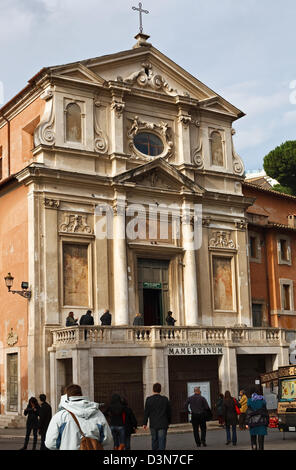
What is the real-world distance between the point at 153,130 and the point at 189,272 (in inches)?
267

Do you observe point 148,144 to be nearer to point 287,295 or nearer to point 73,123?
point 73,123

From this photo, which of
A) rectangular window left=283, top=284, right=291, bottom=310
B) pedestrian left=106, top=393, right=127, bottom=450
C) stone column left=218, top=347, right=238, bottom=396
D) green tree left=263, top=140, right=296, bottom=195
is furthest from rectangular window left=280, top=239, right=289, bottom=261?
pedestrian left=106, top=393, right=127, bottom=450

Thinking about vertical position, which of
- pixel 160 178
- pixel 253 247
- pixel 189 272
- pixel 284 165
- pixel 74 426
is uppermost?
pixel 284 165

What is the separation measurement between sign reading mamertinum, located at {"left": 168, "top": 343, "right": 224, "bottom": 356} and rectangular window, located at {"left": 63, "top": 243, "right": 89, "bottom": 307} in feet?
13.8

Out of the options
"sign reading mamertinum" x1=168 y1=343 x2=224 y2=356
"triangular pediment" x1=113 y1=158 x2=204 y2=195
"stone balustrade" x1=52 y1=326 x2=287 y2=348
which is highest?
"triangular pediment" x1=113 y1=158 x2=204 y2=195

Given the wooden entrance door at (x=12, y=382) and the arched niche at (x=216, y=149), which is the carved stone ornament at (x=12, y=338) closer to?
the wooden entrance door at (x=12, y=382)

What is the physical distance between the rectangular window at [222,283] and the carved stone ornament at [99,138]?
737 centimetres

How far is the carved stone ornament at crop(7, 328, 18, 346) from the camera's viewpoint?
28.9 meters

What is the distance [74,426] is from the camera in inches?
324

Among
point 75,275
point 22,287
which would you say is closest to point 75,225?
point 75,275

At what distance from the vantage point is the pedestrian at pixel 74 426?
8.22 m

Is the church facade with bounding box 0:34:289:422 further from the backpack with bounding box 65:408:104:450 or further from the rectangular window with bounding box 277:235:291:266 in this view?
the backpack with bounding box 65:408:104:450
